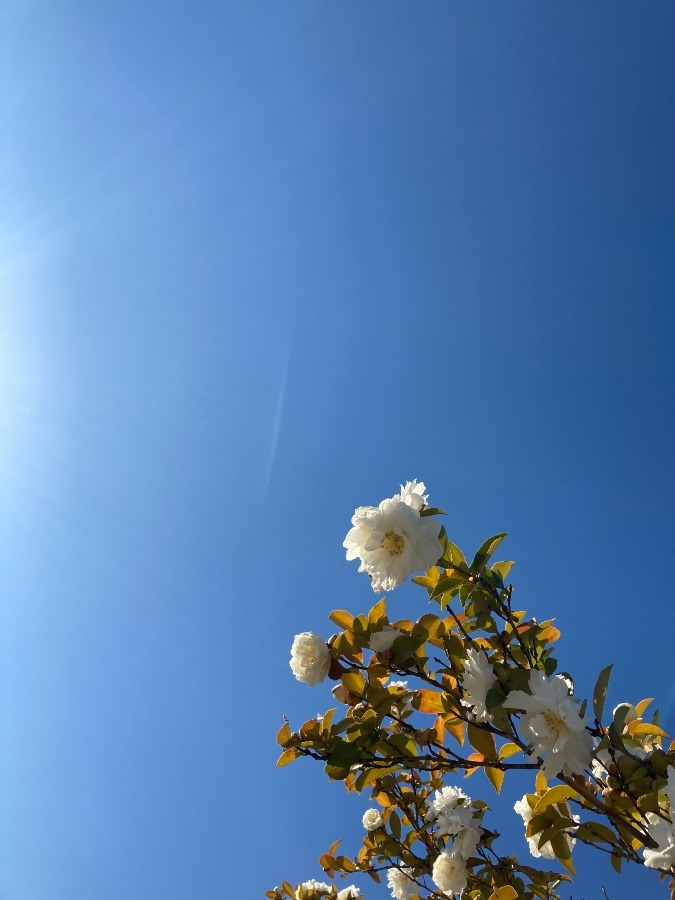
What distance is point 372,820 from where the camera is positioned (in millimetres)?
2500

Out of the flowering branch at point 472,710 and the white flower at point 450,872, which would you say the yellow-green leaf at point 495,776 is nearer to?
the flowering branch at point 472,710

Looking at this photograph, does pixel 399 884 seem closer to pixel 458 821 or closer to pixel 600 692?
pixel 458 821

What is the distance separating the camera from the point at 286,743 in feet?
5.55

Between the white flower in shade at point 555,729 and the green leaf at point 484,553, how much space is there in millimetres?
328

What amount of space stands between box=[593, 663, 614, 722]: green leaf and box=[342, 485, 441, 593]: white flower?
517mm

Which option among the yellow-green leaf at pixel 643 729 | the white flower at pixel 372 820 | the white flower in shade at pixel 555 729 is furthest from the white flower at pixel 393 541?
the white flower at pixel 372 820

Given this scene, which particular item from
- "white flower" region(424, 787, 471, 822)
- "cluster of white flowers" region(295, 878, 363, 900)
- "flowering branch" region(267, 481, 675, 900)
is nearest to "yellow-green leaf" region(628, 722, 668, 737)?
"flowering branch" region(267, 481, 675, 900)

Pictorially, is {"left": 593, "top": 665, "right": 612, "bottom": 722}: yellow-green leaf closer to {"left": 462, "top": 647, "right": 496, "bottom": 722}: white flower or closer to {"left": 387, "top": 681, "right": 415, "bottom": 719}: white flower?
{"left": 462, "top": 647, "right": 496, "bottom": 722}: white flower

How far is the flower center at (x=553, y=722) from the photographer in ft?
4.25

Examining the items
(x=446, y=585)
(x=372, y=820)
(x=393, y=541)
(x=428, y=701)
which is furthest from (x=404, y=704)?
(x=372, y=820)

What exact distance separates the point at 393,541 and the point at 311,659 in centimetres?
45

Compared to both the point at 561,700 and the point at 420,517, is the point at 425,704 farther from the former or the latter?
the point at 420,517

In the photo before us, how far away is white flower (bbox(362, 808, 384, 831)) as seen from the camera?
2488mm

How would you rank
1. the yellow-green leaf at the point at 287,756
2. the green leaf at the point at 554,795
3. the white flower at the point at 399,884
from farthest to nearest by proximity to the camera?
the white flower at the point at 399,884
the yellow-green leaf at the point at 287,756
the green leaf at the point at 554,795
